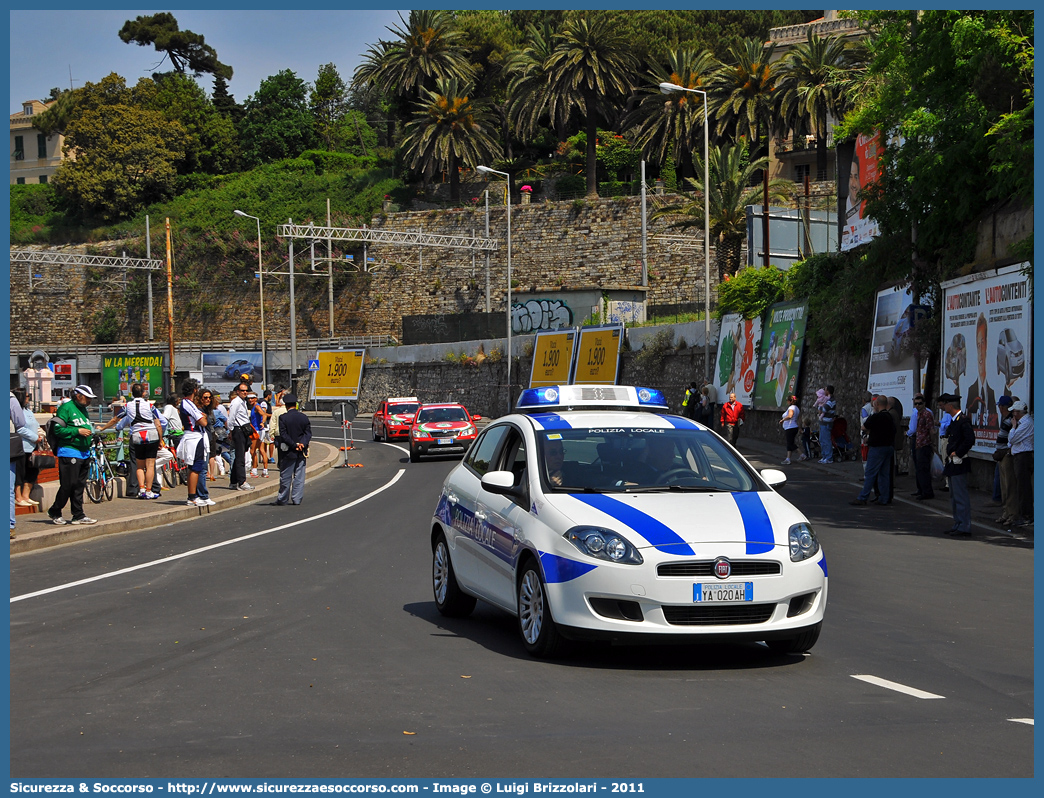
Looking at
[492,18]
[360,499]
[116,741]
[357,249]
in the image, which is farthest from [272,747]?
[492,18]

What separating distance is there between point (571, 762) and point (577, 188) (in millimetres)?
74334

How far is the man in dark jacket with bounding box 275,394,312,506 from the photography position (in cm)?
1894

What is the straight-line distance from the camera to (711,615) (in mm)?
6805

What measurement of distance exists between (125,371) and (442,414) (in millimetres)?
46865

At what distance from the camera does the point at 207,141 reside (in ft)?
321

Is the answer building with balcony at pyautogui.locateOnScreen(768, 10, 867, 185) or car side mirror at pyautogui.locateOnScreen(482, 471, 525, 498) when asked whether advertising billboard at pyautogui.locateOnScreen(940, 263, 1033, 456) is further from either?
building with balcony at pyautogui.locateOnScreen(768, 10, 867, 185)

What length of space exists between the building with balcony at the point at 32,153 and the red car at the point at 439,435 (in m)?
93.6

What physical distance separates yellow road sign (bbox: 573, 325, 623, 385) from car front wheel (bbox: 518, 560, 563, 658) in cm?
3880

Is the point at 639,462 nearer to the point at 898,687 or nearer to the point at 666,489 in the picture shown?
the point at 666,489

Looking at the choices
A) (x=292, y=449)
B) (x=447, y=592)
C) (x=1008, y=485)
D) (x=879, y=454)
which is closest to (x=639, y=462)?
(x=447, y=592)

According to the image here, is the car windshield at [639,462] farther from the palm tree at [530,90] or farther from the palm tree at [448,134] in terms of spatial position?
the palm tree at [448,134]

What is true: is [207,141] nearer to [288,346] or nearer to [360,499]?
[288,346]

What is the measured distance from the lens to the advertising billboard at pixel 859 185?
95.3 ft

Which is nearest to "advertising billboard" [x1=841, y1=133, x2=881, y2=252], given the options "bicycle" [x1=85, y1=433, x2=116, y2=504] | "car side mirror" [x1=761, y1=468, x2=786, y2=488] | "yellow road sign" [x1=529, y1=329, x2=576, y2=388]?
"bicycle" [x1=85, y1=433, x2=116, y2=504]
